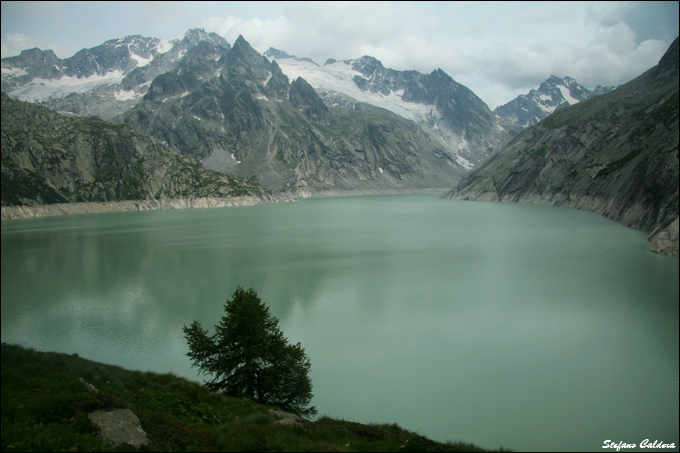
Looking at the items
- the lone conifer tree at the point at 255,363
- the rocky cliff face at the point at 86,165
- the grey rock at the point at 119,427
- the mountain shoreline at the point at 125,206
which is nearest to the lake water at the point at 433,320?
the lone conifer tree at the point at 255,363

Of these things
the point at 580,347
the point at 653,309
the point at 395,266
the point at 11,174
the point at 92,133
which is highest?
the point at 92,133

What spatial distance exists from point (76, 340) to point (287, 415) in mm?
15994

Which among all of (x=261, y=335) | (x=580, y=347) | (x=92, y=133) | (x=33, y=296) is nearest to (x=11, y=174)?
(x=92, y=133)

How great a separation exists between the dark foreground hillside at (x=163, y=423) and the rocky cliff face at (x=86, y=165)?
321 feet

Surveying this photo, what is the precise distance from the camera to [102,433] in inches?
346

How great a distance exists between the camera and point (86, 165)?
133m

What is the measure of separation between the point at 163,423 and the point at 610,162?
90.3m

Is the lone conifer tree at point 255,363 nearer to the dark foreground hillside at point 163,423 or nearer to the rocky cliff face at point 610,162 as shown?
the dark foreground hillside at point 163,423

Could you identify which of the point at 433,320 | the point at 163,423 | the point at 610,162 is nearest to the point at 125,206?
the point at 610,162

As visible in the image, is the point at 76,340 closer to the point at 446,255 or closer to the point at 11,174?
the point at 446,255

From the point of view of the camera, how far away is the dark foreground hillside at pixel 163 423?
28.3 ft

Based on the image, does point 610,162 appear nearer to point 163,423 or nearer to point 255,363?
point 255,363

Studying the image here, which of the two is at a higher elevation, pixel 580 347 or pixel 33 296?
pixel 33 296

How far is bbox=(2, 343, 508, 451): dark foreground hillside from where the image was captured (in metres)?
8.62
